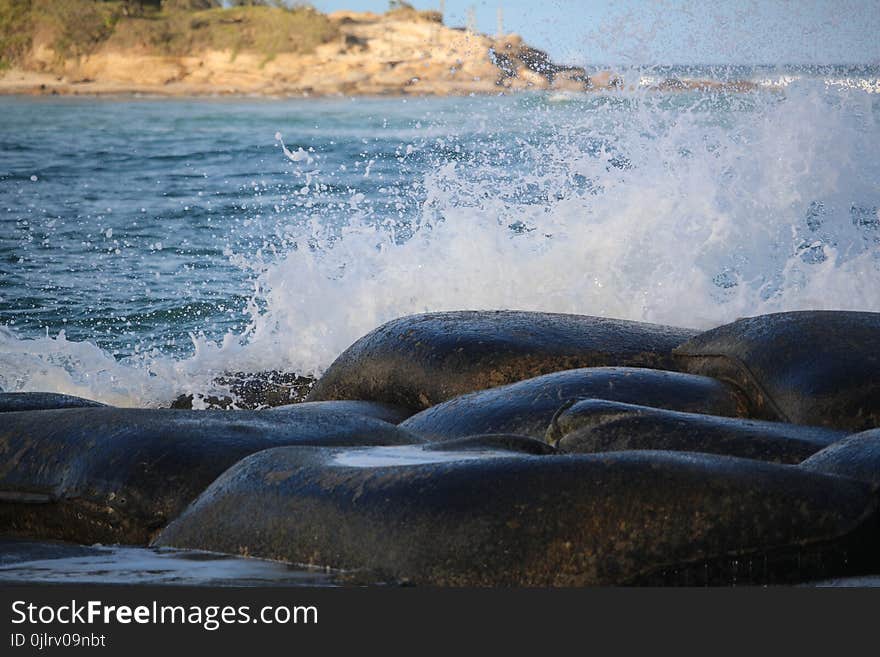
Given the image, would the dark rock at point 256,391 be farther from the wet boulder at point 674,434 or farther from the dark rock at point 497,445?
the dark rock at point 497,445

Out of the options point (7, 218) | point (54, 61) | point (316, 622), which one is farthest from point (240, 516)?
point (54, 61)

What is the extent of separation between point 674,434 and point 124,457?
153cm

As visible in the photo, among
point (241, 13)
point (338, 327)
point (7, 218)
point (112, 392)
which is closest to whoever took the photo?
point (112, 392)

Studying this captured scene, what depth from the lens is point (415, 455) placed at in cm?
365

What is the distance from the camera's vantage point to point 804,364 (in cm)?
462

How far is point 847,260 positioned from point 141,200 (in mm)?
10761

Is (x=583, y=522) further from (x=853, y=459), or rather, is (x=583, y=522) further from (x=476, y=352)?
(x=476, y=352)

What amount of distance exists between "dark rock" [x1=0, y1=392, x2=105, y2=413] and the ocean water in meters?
2.86

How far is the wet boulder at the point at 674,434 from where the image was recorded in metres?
3.81

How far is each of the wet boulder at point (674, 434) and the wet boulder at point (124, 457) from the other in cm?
48

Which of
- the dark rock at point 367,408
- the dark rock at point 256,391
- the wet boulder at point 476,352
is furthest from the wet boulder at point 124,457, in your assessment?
the dark rock at point 256,391

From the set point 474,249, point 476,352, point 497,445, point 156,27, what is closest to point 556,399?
point 497,445

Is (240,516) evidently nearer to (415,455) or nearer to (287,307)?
(415,455)

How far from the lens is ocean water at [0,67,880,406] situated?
8.85m
